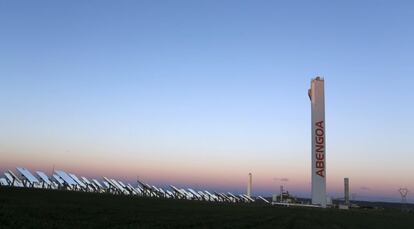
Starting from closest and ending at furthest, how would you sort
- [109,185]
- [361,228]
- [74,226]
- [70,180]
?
[74,226], [361,228], [70,180], [109,185]

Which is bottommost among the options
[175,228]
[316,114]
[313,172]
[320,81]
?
[175,228]

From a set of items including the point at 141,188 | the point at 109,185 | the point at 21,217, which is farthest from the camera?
the point at 141,188

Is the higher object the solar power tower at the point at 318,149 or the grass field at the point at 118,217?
the solar power tower at the point at 318,149

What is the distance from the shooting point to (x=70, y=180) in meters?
98.2

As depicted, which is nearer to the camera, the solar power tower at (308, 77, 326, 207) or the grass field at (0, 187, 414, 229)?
the grass field at (0, 187, 414, 229)

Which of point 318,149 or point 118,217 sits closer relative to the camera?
point 118,217

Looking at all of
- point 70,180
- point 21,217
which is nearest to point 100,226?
point 21,217

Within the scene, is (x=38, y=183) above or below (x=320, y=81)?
below

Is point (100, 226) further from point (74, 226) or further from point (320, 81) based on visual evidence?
point (320, 81)

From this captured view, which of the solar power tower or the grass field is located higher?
the solar power tower

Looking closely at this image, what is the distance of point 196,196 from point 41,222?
344ft

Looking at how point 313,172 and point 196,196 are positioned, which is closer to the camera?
point 313,172

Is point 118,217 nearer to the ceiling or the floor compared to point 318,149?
nearer to the floor

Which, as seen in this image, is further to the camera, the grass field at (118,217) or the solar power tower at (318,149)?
the solar power tower at (318,149)
